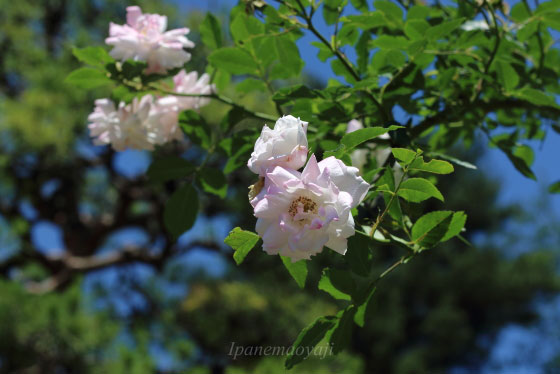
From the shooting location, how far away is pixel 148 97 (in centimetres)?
55

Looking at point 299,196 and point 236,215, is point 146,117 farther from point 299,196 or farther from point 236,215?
point 236,215

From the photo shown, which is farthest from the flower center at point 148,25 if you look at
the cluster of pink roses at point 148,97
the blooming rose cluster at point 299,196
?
the blooming rose cluster at point 299,196

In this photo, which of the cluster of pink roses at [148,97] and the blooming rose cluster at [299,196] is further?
the cluster of pink roses at [148,97]

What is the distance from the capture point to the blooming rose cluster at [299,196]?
0.97 ft

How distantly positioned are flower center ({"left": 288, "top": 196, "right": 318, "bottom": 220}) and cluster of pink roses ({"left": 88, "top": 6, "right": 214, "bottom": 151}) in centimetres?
27

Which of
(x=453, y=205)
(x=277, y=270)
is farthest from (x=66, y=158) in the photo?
(x=453, y=205)

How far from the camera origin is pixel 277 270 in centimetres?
621

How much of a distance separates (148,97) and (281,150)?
11.2 inches

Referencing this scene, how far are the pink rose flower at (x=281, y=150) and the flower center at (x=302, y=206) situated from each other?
2cm

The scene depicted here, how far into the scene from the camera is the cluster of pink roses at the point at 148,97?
1.69 feet

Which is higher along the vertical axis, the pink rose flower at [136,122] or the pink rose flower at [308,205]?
the pink rose flower at [308,205]

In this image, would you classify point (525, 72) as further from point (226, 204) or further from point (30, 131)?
point (226, 204)

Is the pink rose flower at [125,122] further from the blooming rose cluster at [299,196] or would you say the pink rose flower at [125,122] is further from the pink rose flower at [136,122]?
the blooming rose cluster at [299,196]

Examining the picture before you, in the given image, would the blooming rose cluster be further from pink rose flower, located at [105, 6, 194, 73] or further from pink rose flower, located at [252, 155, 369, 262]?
pink rose flower, located at [105, 6, 194, 73]
